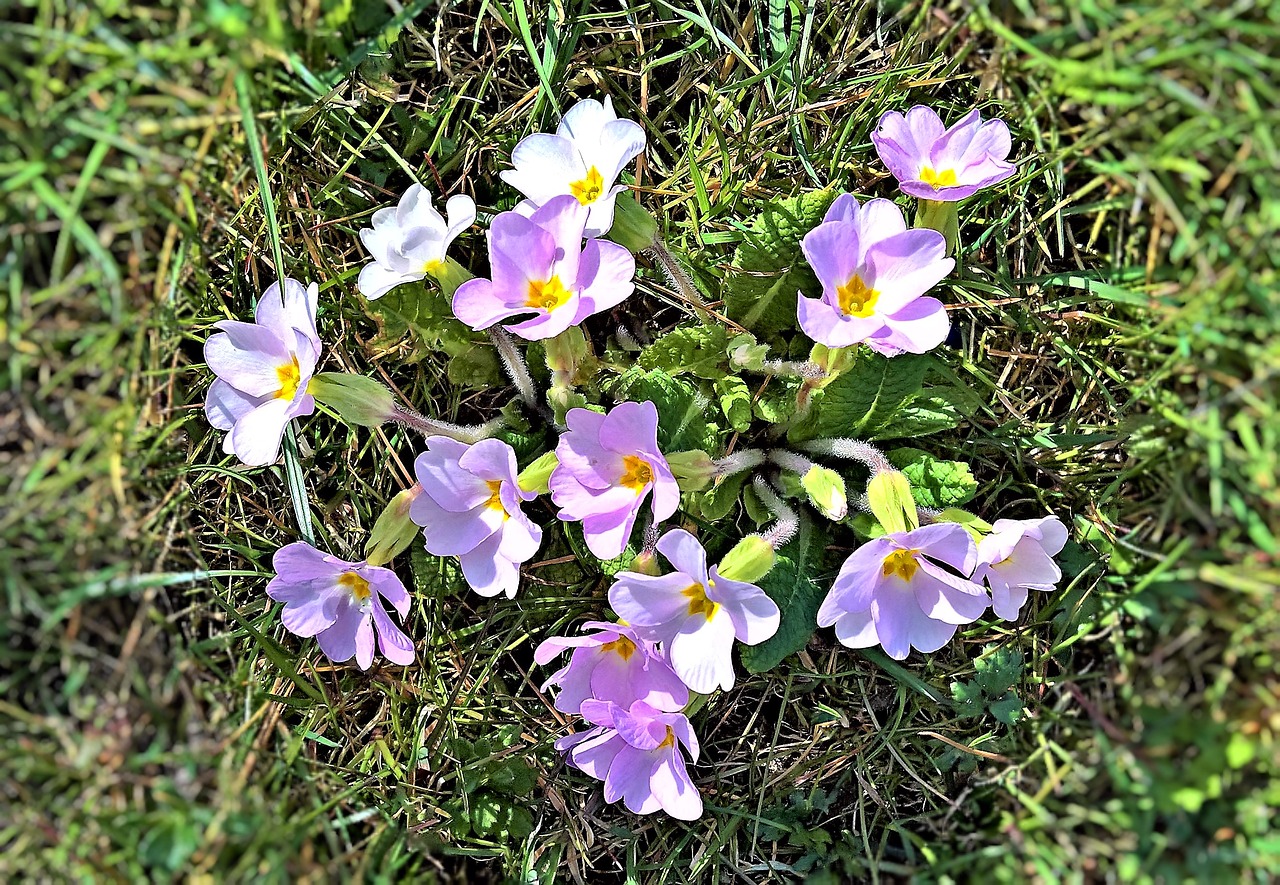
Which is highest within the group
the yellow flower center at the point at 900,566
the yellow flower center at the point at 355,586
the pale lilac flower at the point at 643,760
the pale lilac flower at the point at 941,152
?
the pale lilac flower at the point at 941,152

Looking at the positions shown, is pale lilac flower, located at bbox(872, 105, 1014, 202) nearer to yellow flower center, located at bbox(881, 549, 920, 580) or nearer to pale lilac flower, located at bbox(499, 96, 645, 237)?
pale lilac flower, located at bbox(499, 96, 645, 237)

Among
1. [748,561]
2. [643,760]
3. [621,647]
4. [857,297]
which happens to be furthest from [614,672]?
[857,297]

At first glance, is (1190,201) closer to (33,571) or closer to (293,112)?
(293,112)

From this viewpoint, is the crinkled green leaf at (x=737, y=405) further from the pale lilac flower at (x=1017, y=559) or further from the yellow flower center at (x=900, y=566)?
the pale lilac flower at (x=1017, y=559)

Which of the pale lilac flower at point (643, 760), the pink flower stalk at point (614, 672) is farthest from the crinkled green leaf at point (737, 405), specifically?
the pale lilac flower at point (643, 760)

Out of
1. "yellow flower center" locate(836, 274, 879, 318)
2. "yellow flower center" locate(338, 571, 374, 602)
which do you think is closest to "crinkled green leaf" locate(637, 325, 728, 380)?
"yellow flower center" locate(836, 274, 879, 318)
